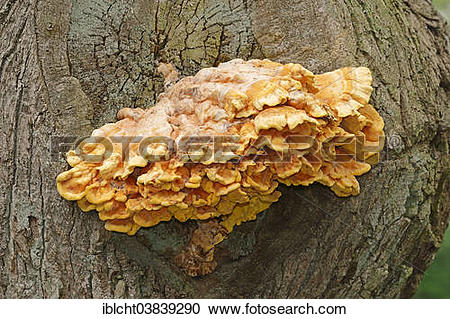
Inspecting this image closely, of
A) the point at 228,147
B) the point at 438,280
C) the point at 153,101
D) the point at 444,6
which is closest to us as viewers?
the point at 228,147

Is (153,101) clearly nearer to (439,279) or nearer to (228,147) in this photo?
(228,147)

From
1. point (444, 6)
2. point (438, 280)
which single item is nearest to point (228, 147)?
point (438, 280)

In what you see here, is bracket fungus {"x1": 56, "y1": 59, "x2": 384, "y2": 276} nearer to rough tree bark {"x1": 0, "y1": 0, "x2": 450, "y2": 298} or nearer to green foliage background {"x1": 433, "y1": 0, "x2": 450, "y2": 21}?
rough tree bark {"x1": 0, "y1": 0, "x2": 450, "y2": 298}

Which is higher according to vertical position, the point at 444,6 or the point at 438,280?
the point at 444,6

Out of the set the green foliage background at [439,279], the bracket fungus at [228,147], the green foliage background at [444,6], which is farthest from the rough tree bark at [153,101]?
the green foliage background at [444,6]

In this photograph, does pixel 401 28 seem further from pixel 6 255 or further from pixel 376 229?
pixel 6 255

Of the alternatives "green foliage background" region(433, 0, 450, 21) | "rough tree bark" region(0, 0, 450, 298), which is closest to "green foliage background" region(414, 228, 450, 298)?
"rough tree bark" region(0, 0, 450, 298)

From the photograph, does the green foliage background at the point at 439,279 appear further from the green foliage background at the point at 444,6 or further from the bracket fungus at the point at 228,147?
the bracket fungus at the point at 228,147
